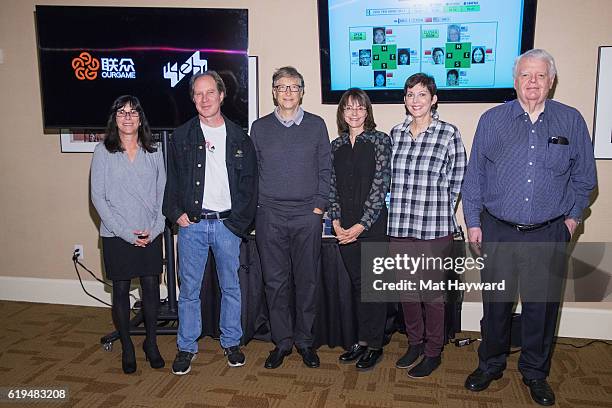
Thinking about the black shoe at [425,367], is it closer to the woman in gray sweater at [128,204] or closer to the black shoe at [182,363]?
the black shoe at [182,363]

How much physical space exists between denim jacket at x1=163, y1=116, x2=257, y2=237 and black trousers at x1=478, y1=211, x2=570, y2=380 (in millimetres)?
1222

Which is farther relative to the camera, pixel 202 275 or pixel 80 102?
pixel 80 102

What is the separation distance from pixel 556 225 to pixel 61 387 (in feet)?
8.48

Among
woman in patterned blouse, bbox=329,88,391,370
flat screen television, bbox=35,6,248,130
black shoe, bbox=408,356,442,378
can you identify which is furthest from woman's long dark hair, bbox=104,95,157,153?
black shoe, bbox=408,356,442,378

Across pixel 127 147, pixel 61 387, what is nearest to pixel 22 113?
pixel 127 147

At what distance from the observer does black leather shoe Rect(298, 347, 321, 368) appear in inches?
113

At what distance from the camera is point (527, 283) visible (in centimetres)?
251

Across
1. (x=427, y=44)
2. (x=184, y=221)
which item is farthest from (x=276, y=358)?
(x=427, y=44)

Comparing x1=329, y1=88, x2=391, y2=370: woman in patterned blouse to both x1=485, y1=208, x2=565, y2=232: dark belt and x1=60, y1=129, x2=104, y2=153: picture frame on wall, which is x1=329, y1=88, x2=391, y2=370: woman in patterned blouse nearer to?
x1=485, y1=208, x2=565, y2=232: dark belt

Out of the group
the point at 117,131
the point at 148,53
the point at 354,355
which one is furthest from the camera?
the point at 148,53

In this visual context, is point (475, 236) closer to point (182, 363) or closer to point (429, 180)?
point (429, 180)

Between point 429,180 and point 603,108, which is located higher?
point 603,108

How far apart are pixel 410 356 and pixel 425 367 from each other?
0.12 meters

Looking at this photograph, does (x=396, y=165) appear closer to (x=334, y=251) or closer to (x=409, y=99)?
(x=409, y=99)
